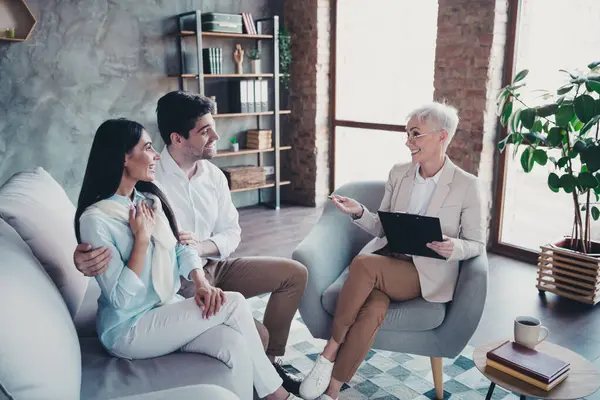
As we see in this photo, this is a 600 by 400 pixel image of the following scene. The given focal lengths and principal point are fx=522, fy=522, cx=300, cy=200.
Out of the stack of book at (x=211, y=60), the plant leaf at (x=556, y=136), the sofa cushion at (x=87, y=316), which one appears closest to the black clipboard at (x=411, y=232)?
the sofa cushion at (x=87, y=316)

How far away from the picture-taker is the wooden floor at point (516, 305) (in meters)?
2.79

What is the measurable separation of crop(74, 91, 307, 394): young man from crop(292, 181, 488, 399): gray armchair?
8 centimetres

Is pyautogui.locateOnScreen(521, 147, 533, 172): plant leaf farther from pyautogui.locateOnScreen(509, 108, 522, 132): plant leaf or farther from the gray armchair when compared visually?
the gray armchair

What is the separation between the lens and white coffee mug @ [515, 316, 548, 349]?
174cm

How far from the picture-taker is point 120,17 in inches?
179

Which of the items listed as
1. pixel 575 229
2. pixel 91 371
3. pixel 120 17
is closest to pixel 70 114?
pixel 120 17

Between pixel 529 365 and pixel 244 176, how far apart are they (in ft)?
12.8

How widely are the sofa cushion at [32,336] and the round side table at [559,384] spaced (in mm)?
1244

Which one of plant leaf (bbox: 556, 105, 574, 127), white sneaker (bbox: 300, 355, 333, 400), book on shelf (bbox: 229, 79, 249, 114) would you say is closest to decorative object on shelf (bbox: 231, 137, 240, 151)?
book on shelf (bbox: 229, 79, 249, 114)

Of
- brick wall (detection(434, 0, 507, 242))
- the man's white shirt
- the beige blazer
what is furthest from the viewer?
brick wall (detection(434, 0, 507, 242))

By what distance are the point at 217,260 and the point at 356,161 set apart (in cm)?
346

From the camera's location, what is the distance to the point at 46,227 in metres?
1.78

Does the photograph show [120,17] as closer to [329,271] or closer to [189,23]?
[189,23]

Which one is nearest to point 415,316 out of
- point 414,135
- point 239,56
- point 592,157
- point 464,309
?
point 464,309
